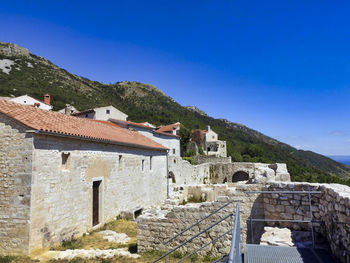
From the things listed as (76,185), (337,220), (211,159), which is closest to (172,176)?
(211,159)

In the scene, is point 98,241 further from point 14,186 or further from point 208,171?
point 208,171

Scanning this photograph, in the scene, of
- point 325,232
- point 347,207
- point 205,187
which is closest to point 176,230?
point 325,232

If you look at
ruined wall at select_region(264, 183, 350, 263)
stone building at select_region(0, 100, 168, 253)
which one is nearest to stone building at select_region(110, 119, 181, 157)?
stone building at select_region(0, 100, 168, 253)

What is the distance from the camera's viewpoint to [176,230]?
310 inches

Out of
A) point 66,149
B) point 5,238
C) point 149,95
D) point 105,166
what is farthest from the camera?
point 149,95

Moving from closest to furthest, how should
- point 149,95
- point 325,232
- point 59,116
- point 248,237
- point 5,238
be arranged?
point 325,232 < point 248,237 < point 5,238 < point 59,116 < point 149,95

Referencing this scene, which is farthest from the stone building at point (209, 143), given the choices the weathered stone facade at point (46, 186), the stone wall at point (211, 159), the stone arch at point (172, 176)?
the weathered stone facade at point (46, 186)

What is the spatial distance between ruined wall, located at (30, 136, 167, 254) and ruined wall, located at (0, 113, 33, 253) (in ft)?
0.86

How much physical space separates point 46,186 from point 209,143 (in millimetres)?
47611

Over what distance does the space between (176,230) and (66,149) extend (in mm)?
6014

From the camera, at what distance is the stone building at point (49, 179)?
872 cm

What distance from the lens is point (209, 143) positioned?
2172 inches

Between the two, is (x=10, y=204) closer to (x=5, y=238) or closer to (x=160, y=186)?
(x=5, y=238)

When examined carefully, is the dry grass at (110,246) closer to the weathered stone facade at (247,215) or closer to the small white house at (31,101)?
the weathered stone facade at (247,215)
